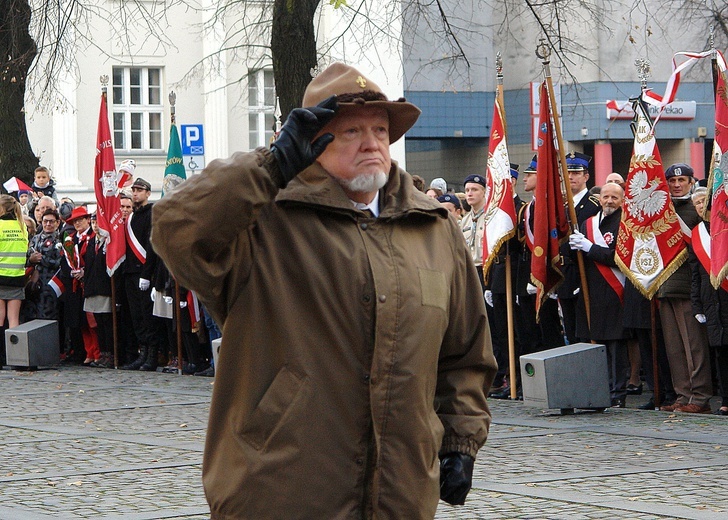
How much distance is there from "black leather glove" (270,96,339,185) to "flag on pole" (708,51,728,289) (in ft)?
26.5

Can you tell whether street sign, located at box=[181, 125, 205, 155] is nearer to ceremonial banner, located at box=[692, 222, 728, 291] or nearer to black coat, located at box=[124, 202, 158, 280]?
black coat, located at box=[124, 202, 158, 280]

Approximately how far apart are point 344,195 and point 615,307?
29.2 feet

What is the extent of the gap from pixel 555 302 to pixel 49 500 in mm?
6581

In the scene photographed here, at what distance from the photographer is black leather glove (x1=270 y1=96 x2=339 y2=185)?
145 inches

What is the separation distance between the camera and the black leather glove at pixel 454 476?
411 cm

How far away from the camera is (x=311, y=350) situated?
3.80 meters

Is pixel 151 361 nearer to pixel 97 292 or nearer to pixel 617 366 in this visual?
pixel 97 292

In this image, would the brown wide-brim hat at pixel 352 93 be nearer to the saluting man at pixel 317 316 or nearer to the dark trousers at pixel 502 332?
the saluting man at pixel 317 316

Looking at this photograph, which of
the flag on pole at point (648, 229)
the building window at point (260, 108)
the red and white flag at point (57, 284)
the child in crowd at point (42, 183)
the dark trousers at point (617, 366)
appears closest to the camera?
the flag on pole at point (648, 229)

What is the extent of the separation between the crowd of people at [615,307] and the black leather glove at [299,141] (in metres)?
8.17

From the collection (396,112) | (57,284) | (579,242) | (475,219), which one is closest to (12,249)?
(57,284)

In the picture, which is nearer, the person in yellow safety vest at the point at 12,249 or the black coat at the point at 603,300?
the black coat at the point at 603,300

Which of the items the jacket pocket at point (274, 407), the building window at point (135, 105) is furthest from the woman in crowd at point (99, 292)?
the building window at point (135, 105)

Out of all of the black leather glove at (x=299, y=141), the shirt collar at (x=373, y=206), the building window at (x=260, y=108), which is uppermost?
the building window at (x=260, y=108)
